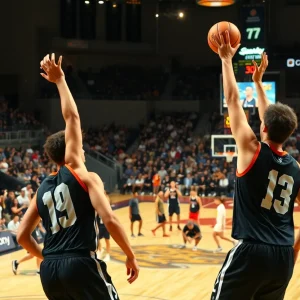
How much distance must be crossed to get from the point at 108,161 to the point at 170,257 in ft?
51.9

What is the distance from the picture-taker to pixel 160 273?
12727 mm

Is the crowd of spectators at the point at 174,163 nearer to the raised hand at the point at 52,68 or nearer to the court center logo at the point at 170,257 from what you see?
the court center logo at the point at 170,257

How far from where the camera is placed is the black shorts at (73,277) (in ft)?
13.2

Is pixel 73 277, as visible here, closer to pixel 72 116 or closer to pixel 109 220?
pixel 109 220

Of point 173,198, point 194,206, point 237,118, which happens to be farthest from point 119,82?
point 237,118

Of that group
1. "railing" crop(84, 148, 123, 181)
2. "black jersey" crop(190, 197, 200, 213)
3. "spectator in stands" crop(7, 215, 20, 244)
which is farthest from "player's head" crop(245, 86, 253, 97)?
"railing" crop(84, 148, 123, 181)

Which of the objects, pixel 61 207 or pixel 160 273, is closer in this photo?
pixel 61 207

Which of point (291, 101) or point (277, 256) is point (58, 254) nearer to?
point (277, 256)

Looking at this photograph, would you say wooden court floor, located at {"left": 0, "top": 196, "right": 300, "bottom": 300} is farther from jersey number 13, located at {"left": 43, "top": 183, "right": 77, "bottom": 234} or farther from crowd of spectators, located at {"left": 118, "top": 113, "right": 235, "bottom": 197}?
crowd of spectators, located at {"left": 118, "top": 113, "right": 235, "bottom": 197}

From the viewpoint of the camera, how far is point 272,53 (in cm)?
3069

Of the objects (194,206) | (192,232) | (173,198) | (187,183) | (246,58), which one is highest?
(246,58)

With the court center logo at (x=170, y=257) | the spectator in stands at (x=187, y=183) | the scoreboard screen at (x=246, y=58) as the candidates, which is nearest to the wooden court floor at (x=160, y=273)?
the court center logo at (x=170, y=257)

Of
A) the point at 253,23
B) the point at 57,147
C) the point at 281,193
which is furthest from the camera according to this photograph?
the point at 253,23

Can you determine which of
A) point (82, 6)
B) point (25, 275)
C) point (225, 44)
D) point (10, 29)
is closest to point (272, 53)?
point (82, 6)
